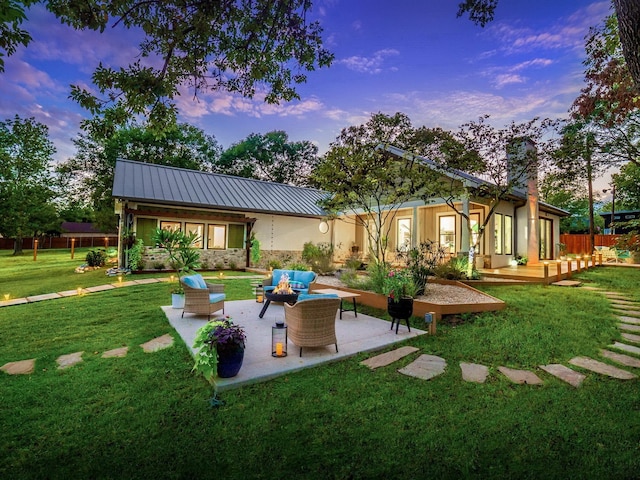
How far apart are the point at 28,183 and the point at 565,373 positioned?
32.7m

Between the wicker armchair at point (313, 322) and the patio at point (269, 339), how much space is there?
0.22 m

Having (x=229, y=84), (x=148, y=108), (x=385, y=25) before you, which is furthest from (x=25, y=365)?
(x=385, y=25)

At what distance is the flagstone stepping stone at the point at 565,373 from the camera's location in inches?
141

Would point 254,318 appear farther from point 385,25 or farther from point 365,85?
point 365,85

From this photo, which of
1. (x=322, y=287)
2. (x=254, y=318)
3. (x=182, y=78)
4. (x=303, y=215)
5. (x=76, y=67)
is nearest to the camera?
(x=182, y=78)

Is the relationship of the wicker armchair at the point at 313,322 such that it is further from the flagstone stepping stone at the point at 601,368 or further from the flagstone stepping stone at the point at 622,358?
the flagstone stepping stone at the point at 622,358

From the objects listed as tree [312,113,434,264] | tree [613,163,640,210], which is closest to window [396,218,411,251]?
tree [312,113,434,264]

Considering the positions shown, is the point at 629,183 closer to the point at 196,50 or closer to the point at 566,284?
the point at 566,284

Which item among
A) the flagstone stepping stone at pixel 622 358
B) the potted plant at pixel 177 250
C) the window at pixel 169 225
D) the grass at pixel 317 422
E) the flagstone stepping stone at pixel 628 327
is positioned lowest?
the grass at pixel 317 422

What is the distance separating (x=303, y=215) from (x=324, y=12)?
1225 centimetres

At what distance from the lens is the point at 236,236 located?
15.1m

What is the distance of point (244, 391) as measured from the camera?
3369 mm

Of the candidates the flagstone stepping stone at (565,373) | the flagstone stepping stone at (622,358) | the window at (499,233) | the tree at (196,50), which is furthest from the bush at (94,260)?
the window at (499,233)

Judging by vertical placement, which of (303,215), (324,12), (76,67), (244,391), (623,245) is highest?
(76,67)
